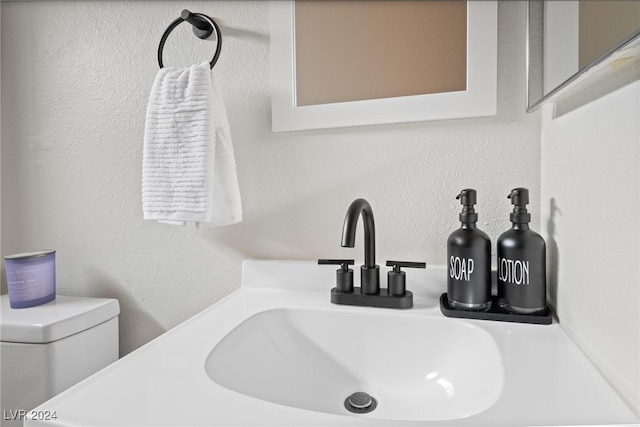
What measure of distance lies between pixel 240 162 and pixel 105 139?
0.44m

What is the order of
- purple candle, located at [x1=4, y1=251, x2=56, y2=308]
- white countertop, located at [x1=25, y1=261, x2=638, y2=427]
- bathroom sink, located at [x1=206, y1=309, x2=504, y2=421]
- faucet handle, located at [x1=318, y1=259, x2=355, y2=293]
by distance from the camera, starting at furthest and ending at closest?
purple candle, located at [x1=4, y1=251, x2=56, y2=308], faucet handle, located at [x1=318, y1=259, x2=355, y2=293], bathroom sink, located at [x1=206, y1=309, x2=504, y2=421], white countertop, located at [x1=25, y1=261, x2=638, y2=427]

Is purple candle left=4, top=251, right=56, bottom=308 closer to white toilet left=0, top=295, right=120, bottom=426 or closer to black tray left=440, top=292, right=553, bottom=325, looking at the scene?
white toilet left=0, top=295, right=120, bottom=426

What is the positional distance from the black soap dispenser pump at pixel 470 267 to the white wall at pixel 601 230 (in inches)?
5.1

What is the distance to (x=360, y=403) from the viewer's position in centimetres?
66

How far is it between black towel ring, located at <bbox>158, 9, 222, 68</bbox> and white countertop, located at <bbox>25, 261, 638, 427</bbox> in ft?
2.14

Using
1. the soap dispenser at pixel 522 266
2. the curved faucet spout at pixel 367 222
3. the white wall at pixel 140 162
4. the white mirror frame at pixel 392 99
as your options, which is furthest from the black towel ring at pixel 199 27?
the soap dispenser at pixel 522 266

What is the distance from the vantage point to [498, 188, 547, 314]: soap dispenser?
2.27 ft

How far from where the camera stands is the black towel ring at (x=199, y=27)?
928 mm

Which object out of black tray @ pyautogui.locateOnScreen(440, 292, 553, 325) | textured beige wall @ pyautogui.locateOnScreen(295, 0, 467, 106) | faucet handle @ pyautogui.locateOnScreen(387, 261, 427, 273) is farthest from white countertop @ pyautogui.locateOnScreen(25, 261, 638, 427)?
textured beige wall @ pyautogui.locateOnScreen(295, 0, 467, 106)

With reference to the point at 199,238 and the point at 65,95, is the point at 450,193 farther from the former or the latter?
the point at 65,95

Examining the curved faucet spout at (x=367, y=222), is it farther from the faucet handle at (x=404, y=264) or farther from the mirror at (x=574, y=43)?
the mirror at (x=574, y=43)

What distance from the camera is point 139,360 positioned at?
0.57 meters

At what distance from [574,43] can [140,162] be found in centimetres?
107

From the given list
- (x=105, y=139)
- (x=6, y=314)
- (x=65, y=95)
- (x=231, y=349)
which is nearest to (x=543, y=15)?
(x=231, y=349)
